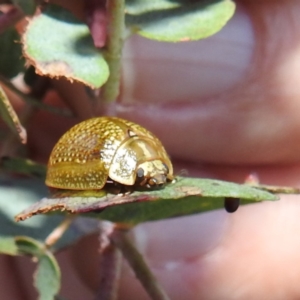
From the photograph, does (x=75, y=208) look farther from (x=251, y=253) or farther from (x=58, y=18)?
(x=251, y=253)

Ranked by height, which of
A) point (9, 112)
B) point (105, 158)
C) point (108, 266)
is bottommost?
point (108, 266)

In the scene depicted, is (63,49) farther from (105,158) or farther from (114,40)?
(105,158)

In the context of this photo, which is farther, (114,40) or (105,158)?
(105,158)

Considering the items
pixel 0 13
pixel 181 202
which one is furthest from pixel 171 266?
pixel 0 13

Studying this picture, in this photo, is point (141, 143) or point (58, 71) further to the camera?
point (141, 143)

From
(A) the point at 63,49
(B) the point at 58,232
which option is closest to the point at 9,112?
(A) the point at 63,49

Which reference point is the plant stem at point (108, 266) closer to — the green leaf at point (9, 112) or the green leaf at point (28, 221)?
the green leaf at point (28, 221)
